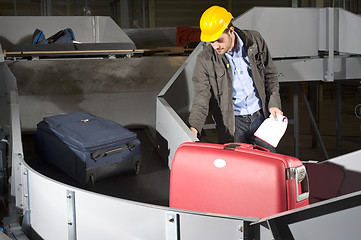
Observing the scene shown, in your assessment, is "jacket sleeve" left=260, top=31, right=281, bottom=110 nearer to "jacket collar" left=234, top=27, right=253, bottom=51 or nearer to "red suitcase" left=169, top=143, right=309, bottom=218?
"jacket collar" left=234, top=27, right=253, bottom=51

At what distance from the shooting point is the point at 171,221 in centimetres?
206

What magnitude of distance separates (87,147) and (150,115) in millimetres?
1493

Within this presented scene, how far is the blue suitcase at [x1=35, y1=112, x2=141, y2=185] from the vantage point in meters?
3.57

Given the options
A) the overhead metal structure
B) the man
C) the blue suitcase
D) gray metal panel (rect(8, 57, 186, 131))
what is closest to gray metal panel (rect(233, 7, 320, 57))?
the overhead metal structure

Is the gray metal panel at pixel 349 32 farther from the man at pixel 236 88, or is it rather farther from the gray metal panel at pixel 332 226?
the gray metal panel at pixel 332 226

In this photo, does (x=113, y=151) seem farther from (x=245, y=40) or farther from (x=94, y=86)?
(x=94, y=86)

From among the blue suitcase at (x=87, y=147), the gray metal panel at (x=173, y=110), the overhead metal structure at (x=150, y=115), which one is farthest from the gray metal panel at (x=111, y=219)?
the gray metal panel at (x=173, y=110)

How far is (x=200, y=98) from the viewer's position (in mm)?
3324

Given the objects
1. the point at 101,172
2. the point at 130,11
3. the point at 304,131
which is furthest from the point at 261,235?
the point at 130,11

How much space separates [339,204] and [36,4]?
48.3 feet

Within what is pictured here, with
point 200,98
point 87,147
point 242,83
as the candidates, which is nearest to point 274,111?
point 242,83

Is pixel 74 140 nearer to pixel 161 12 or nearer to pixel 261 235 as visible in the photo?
pixel 261 235

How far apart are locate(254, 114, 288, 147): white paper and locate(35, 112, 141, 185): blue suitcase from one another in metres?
1.09

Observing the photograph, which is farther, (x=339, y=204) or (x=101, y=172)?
(x=101, y=172)
